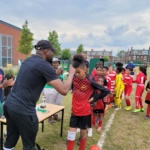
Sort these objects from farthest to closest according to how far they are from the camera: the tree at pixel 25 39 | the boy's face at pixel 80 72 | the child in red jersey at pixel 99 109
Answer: the tree at pixel 25 39 < the child in red jersey at pixel 99 109 < the boy's face at pixel 80 72

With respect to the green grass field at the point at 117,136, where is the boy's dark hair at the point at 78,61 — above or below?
above

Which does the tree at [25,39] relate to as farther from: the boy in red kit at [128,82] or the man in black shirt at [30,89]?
the man in black shirt at [30,89]

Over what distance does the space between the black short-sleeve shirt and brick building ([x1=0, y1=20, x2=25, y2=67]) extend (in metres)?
27.3

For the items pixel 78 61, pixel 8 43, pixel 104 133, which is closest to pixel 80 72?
pixel 78 61

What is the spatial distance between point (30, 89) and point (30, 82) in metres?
0.08

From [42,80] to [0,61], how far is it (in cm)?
2755

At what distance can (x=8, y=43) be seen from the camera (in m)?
29.0

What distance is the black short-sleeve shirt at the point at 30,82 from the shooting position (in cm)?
189

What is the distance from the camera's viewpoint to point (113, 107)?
22.8 ft

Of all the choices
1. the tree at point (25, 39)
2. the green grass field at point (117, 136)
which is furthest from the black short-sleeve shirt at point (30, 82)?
the tree at point (25, 39)

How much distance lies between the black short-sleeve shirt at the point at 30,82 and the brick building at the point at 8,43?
27295mm

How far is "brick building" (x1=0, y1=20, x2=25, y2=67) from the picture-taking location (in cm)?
2762

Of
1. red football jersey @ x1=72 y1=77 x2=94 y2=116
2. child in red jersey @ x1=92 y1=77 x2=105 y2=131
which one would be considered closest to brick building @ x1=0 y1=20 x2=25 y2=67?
child in red jersey @ x1=92 y1=77 x2=105 y2=131

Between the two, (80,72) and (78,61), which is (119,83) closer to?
(80,72)
